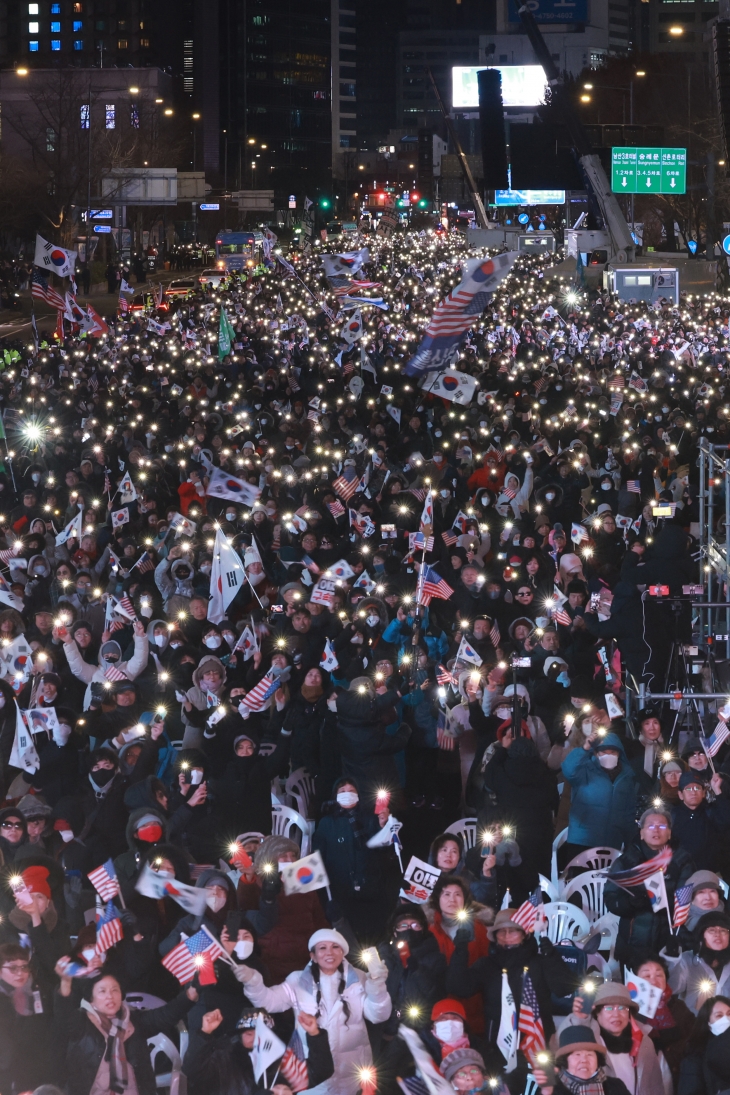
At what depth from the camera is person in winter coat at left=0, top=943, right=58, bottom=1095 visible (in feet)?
21.6

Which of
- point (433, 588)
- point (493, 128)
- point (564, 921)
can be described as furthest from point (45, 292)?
point (493, 128)

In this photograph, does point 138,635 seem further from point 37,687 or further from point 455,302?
point 455,302

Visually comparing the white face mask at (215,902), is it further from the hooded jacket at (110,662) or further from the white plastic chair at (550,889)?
the hooded jacket at (110,662)

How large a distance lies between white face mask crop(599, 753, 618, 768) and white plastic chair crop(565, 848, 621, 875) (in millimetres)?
449

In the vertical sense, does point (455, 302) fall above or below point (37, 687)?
above

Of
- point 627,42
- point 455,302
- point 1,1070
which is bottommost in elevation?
point 1,1070

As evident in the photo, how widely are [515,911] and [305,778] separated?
2.97 meters

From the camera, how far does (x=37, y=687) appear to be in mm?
10164

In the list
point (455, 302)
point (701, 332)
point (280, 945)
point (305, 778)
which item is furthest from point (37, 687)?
point (701, 332)

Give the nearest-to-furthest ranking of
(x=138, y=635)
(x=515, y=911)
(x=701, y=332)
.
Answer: (x=515, y=911) < (x=138, y=635) < (x=701, y=332)

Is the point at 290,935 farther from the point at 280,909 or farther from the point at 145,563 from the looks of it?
the point at 145,563

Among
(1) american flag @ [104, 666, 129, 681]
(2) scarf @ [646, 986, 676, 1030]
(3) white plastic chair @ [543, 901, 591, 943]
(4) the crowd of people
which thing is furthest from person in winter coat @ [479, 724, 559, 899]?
(1) american flag @ [104, 666, 129, 681]

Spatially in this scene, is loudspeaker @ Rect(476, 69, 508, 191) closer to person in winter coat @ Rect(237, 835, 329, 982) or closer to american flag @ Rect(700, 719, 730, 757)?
american flag @ Rect(700, 719, 730, 757)

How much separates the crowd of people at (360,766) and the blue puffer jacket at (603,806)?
0.7 inches
